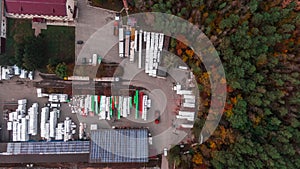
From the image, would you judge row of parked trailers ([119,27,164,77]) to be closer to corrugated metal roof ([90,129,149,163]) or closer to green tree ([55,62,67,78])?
green tree ([55,62,67,78])

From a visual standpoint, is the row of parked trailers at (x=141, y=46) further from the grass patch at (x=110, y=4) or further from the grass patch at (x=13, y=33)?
the grass patch at (x=13, y=33)

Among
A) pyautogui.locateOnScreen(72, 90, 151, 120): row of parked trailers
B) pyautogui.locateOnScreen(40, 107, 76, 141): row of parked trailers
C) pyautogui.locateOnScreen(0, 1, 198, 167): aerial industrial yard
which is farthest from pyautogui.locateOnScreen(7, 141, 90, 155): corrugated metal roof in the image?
pyautogui.locateOnScreen(72, 90, 151, 120): row of parked trailers

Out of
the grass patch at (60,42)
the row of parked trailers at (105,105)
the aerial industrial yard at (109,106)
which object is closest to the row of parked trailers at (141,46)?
the aerial industrial yard at (109,106)

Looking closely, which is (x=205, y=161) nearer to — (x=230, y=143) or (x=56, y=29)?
(x=230, y=143)

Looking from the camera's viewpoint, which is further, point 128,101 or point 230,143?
point 128,101

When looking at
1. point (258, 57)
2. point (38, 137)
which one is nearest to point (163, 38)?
point (258, 57)
